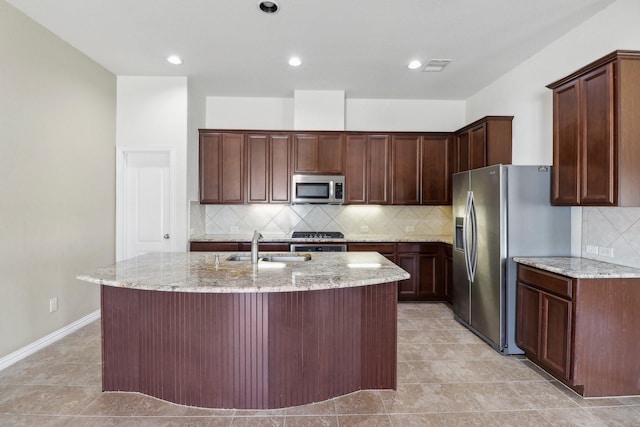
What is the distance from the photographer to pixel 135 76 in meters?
4.04

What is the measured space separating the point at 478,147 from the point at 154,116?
13.4ft

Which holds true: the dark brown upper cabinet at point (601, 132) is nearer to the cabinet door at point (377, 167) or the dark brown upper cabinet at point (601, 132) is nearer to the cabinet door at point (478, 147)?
the cabinet door at point (478, 147)

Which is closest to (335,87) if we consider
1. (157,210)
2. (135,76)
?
(135,76)

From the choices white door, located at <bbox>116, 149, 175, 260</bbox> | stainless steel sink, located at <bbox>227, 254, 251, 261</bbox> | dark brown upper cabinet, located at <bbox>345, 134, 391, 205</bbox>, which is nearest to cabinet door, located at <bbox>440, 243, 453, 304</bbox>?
dark brown upper cabinet, located at <bbox>345, 134, 391, 205</bbox>

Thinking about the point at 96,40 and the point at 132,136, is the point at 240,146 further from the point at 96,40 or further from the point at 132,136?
the point at 96,40

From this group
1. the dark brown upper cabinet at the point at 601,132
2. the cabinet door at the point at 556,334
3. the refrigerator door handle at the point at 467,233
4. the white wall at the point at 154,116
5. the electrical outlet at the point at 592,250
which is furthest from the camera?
the white wall at the point at 154,116

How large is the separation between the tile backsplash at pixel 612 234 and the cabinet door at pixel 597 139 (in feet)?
1.07

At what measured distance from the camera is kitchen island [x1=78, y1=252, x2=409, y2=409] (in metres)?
2.04

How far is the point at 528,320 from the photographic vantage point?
273 centimetres

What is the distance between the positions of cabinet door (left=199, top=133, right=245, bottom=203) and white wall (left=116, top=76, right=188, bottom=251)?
1.45 ft

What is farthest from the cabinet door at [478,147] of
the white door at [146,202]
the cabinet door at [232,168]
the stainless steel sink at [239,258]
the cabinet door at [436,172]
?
the white door at [146,202]

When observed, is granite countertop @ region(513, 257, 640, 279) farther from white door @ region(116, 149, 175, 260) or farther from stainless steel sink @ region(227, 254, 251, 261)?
white door @ region(116, 149, 175, 260)

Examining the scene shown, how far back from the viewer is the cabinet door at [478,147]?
3794mm

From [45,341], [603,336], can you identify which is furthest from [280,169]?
[603,336]
